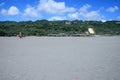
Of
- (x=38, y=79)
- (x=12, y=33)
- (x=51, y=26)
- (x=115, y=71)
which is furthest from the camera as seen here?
(x=51, y=26)

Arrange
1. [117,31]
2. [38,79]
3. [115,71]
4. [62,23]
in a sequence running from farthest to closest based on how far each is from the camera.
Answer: [62,23]
[117,31]
[115,71]
[38,79]

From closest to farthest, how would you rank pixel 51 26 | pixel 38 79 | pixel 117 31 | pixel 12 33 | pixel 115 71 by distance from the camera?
pixel 38 79
pixel 115 71
pixel 12 33
pixel 51 26
pixel 117 31

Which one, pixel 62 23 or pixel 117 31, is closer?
pixel 117 31

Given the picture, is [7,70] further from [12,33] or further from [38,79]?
[12,33]

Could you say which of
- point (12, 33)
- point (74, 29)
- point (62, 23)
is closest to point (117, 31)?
point (74, 29)

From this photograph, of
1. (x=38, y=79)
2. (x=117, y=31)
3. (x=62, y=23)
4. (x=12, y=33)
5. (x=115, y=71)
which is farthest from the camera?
(x=62, y=23)

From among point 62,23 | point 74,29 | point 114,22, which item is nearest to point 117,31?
point 114,22

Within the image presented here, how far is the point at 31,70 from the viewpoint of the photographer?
331 inches

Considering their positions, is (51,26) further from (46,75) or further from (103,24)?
(46,75)

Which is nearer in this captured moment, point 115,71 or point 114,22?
point 115,71

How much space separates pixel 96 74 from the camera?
7.77 metres

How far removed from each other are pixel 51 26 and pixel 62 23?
63.0 feet

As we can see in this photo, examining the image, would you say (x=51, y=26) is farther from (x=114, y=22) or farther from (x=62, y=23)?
(x=114, y=22)

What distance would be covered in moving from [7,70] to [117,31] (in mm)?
111728
